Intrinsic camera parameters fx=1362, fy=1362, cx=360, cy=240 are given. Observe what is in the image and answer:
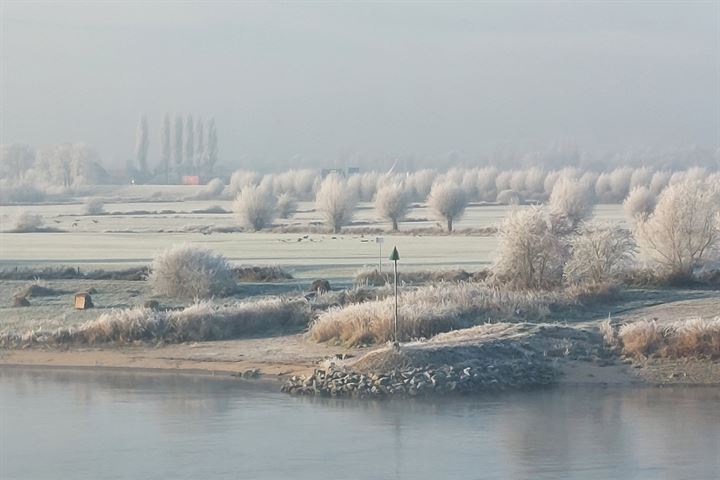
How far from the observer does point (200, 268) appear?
117 ft

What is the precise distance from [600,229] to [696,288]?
116 inches

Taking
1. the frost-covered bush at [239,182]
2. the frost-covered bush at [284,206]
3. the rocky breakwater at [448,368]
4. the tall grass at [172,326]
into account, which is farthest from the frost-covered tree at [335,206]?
the rocky breakwater at [448,368]

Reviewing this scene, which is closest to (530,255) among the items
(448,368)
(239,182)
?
(448,368)

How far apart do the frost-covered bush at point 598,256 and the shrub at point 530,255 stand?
0.41 metres

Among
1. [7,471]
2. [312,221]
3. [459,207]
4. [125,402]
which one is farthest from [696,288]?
[312,221]

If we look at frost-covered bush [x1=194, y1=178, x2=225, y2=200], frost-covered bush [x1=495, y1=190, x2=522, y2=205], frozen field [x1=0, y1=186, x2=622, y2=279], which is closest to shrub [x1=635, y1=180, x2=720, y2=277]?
frozen field [x1=0, y1=186, x2=622, y2=279]

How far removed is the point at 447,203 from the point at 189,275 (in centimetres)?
4695

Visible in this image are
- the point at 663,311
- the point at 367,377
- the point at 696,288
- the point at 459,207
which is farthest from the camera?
the point at 459,207

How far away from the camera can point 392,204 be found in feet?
271

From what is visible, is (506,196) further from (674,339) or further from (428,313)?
(674,339)

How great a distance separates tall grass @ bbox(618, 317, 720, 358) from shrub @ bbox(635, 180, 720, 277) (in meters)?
12.4

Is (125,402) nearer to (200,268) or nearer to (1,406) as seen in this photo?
(1,406)

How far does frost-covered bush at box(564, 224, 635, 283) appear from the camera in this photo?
113 feet

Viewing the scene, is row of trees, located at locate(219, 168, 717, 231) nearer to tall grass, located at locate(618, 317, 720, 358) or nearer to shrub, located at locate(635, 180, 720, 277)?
shrub, located at locate(635, 180, 720, 277)
